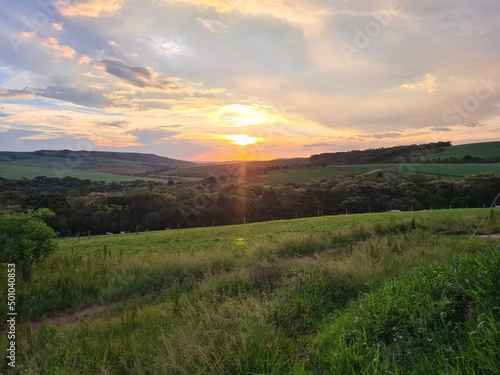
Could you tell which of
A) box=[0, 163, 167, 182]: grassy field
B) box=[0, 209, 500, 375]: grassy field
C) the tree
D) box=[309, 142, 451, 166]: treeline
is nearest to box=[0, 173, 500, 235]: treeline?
the tree

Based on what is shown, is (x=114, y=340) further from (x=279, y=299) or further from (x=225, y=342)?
(x=279, y=299)

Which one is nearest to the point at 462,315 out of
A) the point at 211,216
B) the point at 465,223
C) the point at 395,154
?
the point at 465,223

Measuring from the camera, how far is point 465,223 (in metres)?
20.5

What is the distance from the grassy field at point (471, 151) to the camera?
11897 cm

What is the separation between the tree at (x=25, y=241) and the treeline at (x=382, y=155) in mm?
136921

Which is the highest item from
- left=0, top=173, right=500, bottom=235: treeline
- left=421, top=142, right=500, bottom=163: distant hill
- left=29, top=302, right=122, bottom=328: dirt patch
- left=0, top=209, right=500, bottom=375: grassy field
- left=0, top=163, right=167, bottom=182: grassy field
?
left=421, top=142, right=500, bottom=163: distant hill

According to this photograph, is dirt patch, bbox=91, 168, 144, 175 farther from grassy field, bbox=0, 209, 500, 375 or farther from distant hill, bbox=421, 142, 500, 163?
grassy field, bbox=0, 209, 500, 375

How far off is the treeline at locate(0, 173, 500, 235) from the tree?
4635 cm

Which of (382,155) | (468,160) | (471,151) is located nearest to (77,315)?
(468,160)

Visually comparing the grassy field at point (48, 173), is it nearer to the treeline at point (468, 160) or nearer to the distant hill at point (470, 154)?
the treeline at point (468, 160)

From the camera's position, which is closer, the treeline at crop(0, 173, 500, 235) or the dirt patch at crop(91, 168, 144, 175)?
the treeline at crop(0, 173, 500, 235)

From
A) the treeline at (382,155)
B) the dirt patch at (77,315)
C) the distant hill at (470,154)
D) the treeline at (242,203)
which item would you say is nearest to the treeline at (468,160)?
the distant hill at (470,154)

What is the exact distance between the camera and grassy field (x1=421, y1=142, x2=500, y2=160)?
118975 millimetres

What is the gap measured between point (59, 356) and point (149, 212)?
5922 cm
